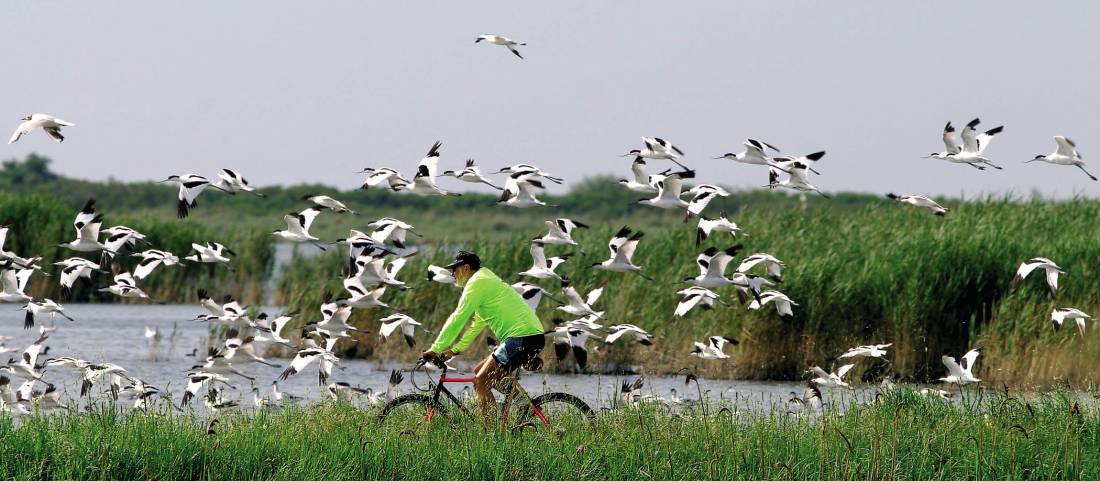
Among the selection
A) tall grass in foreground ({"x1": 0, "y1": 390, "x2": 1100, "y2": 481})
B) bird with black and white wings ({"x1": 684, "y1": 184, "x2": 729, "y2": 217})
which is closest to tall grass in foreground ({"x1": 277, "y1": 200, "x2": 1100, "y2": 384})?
bird with black and white wings ({"x1": 684, "y1": 184, "x2": 729, "y2": 217})

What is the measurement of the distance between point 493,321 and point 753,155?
8.35 metres

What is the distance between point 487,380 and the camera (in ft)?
33.1

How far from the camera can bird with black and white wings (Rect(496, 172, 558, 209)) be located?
653 inches

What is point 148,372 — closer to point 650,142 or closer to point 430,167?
point 430,167

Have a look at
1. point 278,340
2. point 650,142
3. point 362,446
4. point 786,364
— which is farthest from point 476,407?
point 786,364

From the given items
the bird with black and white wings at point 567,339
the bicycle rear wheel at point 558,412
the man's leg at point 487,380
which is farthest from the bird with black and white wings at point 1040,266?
the man's leg at point 487,380

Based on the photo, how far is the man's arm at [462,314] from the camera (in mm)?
9711

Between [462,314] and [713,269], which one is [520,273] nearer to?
[713,269]

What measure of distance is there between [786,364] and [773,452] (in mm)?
10262

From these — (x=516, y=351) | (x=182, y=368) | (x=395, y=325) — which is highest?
(x=516, y=351)

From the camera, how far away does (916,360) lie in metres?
19.2

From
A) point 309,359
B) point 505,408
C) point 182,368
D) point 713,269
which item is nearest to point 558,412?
point 505,408

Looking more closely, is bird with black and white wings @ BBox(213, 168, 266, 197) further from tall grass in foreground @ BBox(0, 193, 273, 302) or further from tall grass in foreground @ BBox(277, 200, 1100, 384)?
tall grass in foreground @ BBox(0, 193, 273, 302)

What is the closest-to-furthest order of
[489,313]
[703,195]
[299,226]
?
[489,313] < [703,195] < [299,226]
